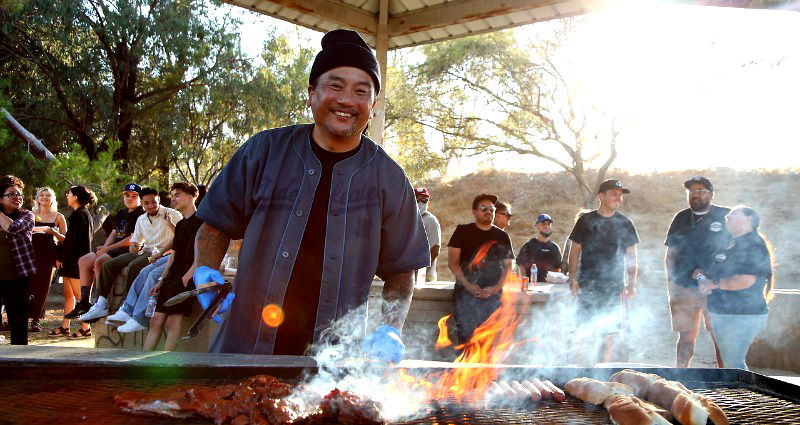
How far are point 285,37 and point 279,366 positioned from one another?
23.8 meters

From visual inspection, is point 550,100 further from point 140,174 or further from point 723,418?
point 723,418

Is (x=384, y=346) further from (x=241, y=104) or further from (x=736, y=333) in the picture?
(x=241, y=104)

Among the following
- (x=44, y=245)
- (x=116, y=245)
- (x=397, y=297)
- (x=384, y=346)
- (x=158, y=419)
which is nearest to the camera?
(x=158, y=419)

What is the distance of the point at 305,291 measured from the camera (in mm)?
2684

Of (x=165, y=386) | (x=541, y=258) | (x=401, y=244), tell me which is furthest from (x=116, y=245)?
(x=165, y=386)

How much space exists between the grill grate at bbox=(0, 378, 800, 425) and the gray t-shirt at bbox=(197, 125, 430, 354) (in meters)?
0.45

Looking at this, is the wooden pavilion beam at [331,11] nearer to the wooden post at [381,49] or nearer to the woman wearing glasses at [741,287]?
the wooden post at [381,49]

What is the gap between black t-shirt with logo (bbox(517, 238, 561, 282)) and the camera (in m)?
9.34

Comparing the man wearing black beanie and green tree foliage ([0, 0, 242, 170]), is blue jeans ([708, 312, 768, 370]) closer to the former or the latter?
the man wearing black beanie

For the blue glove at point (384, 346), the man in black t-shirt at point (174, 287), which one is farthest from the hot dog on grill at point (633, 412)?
the man in black t-shirt at point (174, 287)

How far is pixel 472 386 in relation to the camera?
2555 mm

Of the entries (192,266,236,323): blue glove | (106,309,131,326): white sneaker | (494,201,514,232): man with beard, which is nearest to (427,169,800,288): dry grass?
(494,201,514,232): man with beard

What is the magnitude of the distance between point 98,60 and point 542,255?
1658cm

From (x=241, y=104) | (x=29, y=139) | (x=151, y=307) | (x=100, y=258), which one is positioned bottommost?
(x=151, y=307)
